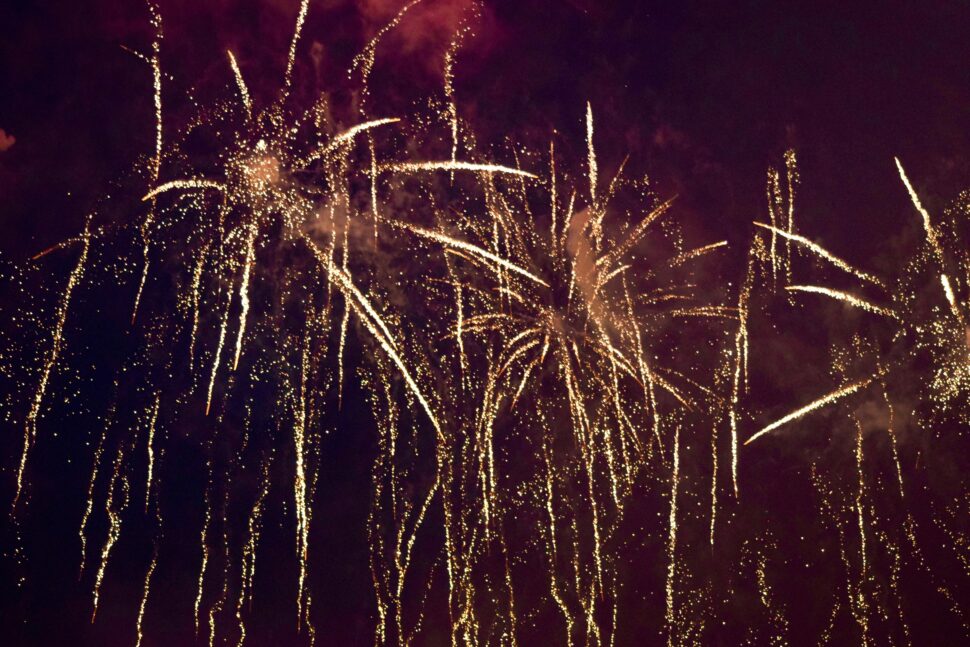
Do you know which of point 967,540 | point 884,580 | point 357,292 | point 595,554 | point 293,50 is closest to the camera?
point 293,50

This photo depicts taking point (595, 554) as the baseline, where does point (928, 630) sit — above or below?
below

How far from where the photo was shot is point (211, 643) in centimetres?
1714

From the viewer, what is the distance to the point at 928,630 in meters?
16.6

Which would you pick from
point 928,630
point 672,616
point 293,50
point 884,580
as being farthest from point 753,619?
point 293,50

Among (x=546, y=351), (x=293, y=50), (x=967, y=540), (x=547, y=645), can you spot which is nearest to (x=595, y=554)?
(x=547, y=645)

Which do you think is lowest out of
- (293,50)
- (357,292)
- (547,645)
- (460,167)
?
(547,645)

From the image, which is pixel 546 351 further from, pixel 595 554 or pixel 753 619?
pixel 753 619

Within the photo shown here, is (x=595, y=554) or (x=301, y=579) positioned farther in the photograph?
(x=301, y=579)

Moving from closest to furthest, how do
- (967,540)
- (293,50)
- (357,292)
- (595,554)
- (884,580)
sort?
1. (293,50)
2. (357,292)
3. (595,554)
4. (967,540)
5. (884,580)

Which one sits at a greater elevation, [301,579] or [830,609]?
[301,579]

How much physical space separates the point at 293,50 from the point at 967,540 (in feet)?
56.1

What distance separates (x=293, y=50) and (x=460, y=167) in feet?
7.13

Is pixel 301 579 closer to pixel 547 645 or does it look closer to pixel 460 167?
pixel 547 645

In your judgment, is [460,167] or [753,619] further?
[753,619]
